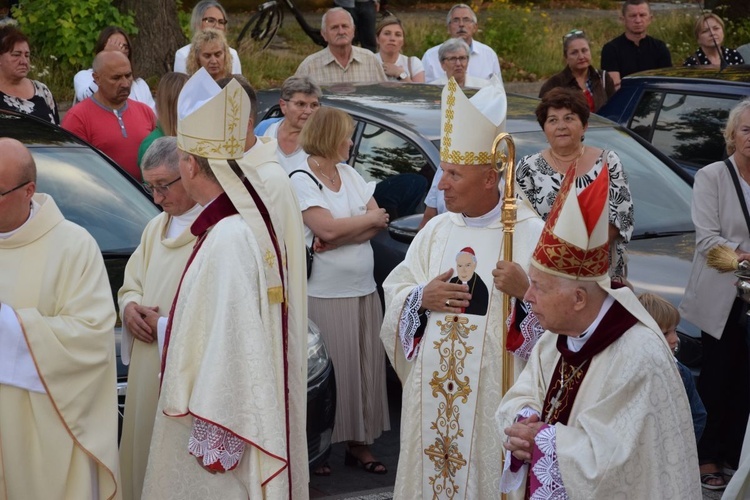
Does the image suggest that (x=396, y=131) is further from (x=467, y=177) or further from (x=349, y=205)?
(x=467, y=177)

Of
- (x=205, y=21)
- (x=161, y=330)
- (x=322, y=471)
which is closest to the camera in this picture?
(x=161, y=330)

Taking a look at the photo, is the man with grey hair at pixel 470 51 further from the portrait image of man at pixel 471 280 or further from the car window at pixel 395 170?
the portrait image of man at pixel 471 280

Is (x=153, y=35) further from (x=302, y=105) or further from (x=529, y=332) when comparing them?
(x=529, y=332)

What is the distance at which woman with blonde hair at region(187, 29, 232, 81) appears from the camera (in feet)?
27.6

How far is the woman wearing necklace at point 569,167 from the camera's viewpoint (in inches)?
255

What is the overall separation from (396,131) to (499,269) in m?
3.21

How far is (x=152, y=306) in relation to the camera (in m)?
5.10

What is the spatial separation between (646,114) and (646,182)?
1.74 m

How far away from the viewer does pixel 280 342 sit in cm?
466

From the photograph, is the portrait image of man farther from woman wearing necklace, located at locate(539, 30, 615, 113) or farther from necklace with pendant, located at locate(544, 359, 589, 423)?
woman wearing necklace, located at locate(539, 30, 615, 113)

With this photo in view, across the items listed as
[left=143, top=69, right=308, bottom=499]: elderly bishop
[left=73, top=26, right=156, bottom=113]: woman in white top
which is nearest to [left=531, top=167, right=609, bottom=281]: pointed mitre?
[left=143, top=69, right=308, bottom=499]: elderly bishop

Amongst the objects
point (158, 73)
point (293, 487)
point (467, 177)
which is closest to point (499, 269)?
point (467, 177)

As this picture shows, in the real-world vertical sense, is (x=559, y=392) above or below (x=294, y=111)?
below

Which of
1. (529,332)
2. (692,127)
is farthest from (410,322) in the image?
(692,127)
